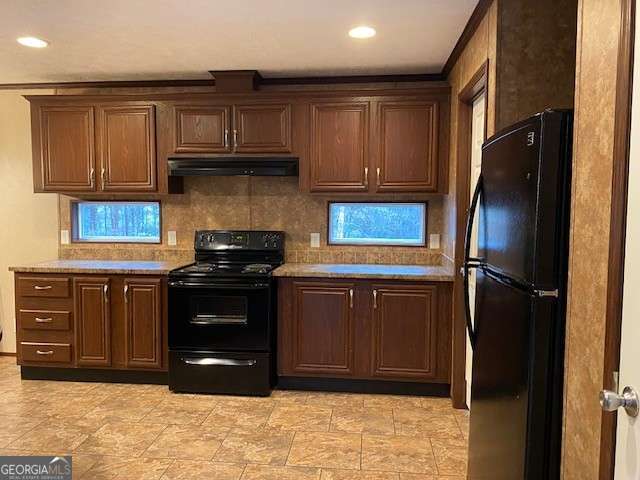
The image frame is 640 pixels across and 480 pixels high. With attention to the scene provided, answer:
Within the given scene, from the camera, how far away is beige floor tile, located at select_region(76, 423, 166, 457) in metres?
2.67

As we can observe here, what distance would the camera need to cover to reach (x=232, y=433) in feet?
9.50

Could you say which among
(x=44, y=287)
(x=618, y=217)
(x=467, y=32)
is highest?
(x=467, y=32)

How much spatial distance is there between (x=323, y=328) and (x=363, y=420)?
719 millimetres

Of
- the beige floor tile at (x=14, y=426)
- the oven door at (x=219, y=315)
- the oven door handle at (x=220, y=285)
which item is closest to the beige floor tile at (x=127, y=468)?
the beige floor tile at (x=14, y=426)

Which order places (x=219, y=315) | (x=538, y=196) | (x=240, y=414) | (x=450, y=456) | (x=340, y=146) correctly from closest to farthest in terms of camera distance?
1. (x=538, y=196)
2. (x=450, y=456)
3. (x=240, y=414)
4. (x=219, y=315)
5. (x=340, y=146)

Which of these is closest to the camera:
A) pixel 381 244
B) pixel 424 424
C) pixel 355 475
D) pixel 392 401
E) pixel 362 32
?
pixel 355 475

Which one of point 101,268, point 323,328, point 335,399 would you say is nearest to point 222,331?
point 323,328

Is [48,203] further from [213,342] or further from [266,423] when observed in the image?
[266,423]

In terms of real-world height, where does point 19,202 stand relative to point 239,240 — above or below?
above

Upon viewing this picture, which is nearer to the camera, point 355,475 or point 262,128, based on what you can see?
point 355,475

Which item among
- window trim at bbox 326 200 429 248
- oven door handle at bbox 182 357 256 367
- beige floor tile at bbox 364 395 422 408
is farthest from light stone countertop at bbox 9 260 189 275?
beige floor tile at bbox 364 395 422 408

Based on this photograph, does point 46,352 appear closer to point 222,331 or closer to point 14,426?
point 14,426

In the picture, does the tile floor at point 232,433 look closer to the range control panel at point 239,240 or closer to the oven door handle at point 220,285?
the oven door handle at point 220,285

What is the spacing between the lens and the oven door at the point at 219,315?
11.3ft
